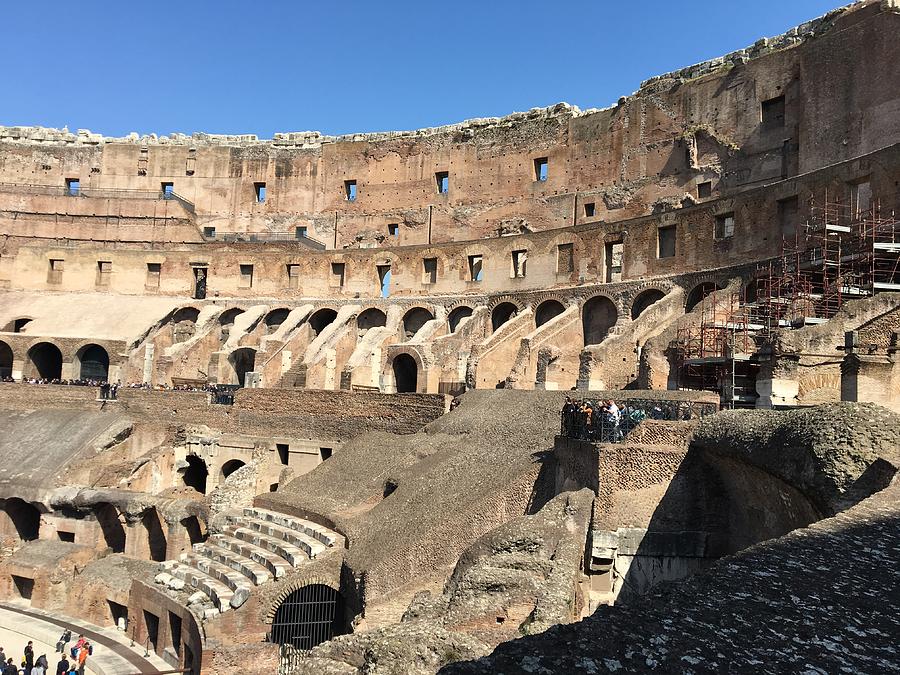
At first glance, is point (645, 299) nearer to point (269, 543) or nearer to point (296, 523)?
point (296, 523)

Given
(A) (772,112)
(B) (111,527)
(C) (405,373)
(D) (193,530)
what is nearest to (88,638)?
(D) (193,530)

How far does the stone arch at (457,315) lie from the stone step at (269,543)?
45.1 ft

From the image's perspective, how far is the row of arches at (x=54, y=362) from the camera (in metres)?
30.2

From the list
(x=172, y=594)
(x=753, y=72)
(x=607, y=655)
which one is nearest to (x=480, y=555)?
(x=607, y=655)

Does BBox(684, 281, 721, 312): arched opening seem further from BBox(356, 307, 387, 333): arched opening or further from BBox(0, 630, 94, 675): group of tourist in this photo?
BBox(0, 630, 94, 675): group of tourist

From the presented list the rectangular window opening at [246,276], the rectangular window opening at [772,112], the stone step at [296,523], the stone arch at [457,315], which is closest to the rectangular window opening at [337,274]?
the rectangular window opening at [246,276]

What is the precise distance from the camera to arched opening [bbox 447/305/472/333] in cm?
2942

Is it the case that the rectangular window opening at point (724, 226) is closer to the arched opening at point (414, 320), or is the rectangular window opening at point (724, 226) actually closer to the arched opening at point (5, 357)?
the arched opening at point (414, 320)

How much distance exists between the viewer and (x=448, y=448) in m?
17.5

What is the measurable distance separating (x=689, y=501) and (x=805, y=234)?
431 inches

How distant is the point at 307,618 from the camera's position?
46.8ft

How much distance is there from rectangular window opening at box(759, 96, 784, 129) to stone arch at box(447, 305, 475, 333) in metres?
12.7

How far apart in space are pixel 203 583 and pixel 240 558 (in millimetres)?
923

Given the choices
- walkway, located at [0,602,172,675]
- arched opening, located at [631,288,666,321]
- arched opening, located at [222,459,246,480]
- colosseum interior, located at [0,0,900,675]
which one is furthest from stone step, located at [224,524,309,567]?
arched opening, located at [631,288,666,321]
